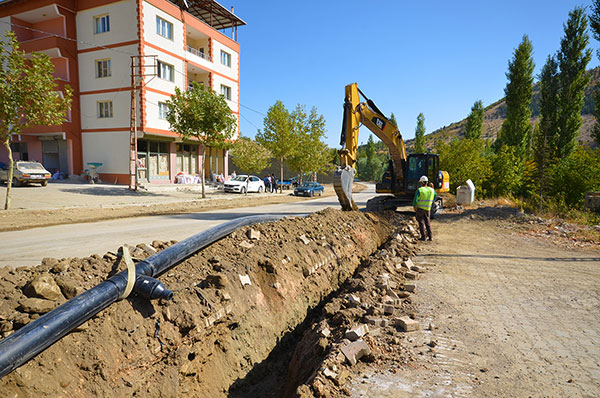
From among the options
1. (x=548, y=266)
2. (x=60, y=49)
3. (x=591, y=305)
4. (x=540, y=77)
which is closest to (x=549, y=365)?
(x=591, y=305)

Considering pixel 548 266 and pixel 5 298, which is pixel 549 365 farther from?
pixel 5 298

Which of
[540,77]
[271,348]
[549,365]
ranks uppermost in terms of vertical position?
[540,77]

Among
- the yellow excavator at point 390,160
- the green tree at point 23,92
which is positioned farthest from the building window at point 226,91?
the yellow excavator at point 390,160

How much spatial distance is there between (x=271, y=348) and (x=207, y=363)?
992 mm

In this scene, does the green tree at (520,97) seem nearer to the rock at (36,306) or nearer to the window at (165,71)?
the window at (165,71)

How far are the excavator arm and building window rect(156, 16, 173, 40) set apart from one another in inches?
781

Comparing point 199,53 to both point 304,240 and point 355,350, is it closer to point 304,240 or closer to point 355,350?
point 304,240

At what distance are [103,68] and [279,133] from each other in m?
14.0

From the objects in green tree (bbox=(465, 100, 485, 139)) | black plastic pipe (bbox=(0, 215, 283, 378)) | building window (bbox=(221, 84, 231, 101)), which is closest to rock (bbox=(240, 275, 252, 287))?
black plastic pipe (bbox=(0, 215, 283, 378))

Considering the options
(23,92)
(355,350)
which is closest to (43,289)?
(355,350)

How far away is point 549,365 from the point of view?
3.18m

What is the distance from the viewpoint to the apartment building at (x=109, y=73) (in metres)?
23.2

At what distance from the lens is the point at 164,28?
25.0 m

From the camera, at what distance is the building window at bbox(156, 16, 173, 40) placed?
24.4 m
